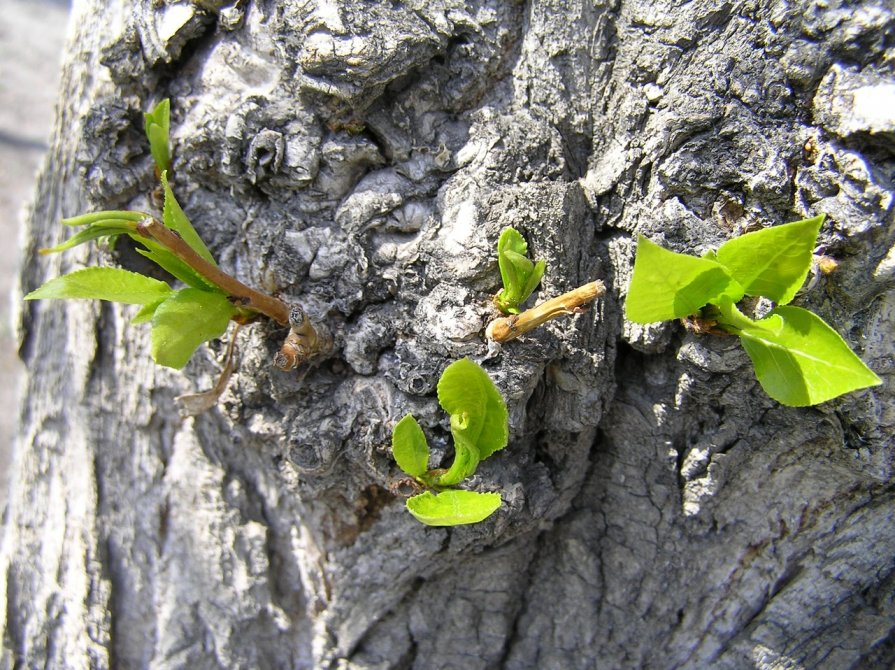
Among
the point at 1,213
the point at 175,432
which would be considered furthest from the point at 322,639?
the point at 1,213

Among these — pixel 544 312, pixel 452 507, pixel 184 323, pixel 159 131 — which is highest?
pixel 159 131

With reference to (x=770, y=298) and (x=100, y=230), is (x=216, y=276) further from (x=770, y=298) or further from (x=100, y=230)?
(x=770, y=298)

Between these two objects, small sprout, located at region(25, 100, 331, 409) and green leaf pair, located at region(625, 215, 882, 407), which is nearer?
green leaf pair, located at region(625, 215, 882, 407)

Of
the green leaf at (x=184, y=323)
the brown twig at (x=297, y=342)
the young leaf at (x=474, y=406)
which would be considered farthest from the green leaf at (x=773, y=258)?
the green leaf at (x=184, y=323)

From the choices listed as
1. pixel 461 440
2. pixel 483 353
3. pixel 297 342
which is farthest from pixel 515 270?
pixel 297 342

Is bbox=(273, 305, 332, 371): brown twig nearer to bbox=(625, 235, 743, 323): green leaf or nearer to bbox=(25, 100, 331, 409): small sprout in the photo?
bbox=(25, 100, 331, 409): small sprout

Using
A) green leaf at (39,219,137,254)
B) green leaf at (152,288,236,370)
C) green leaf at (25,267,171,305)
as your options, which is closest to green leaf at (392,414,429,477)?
green leaf at (152,288,236,370)

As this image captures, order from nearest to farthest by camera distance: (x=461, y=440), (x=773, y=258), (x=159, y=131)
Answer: (x=773, y=258) → (x=461, y=440) → (x=159, y=131)
